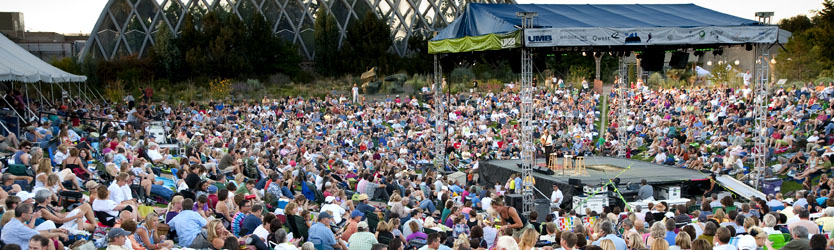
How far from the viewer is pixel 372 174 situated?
17094 millimetres

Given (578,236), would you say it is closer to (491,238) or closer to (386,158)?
(491,238)

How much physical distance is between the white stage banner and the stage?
3.17m

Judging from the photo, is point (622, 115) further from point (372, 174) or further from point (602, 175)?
point (372, 174)

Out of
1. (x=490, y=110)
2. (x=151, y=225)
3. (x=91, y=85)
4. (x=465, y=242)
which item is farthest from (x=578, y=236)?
(x=91, y=85)

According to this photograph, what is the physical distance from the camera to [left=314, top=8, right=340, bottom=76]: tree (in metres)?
47.8

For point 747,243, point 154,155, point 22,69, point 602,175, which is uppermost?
point 22,69

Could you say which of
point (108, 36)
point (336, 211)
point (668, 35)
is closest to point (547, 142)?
point (668, 35)

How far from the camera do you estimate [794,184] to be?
1784 cm

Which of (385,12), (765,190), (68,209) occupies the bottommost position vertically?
(765,190)

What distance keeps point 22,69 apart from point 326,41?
101 feet

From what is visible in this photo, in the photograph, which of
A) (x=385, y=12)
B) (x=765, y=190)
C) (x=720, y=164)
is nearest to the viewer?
(x=765, y=190)

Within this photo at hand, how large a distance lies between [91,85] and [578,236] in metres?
39.7

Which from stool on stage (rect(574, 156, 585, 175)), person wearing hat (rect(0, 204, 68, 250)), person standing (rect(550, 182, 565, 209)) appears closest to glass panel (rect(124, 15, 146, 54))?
stool on stage (rect(574, 156, 585, 175))

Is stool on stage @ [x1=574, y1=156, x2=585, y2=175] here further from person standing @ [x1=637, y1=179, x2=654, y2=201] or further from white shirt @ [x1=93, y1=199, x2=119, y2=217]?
white shirt @ [x1=93, y1=199, x2=119, y2=217]
